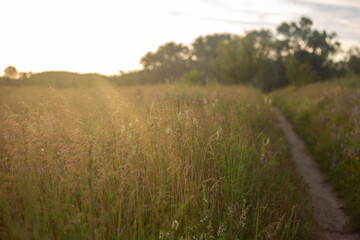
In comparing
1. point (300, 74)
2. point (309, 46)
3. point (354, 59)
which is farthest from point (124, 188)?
point (309, 46)

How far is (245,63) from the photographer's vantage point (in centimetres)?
2230

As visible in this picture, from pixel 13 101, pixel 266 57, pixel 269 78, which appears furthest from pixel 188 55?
pixel 13 101

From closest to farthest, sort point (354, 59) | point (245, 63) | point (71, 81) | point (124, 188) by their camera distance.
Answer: point (124, 188) < point (71, 81) < point (245, 63) < point (354, 59)

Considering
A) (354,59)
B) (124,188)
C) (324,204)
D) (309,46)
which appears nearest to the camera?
(124,188)

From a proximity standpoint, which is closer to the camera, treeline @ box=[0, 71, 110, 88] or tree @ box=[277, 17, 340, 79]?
treeline @ box=[0, 71, 110, 88]

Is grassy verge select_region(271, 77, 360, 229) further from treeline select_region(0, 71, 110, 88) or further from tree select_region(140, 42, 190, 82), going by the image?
tree select_region(140, 42, 190, 82)

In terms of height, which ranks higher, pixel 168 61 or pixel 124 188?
pixel 168 61

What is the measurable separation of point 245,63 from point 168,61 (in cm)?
2769

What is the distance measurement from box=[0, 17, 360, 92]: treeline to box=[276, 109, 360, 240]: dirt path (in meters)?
7.07

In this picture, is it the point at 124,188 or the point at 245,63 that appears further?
the point at 245,63

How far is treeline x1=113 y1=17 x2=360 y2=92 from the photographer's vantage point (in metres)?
22.8

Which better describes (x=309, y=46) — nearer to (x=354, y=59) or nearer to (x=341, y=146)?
(x=354, y=59)

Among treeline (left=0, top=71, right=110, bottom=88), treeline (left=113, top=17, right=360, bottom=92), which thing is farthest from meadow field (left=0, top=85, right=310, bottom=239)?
treeline (left=113, top=17, right=360, bottom=92)

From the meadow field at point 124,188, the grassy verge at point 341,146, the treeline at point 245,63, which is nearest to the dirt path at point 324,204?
A: the grassy verge at point 341,146
